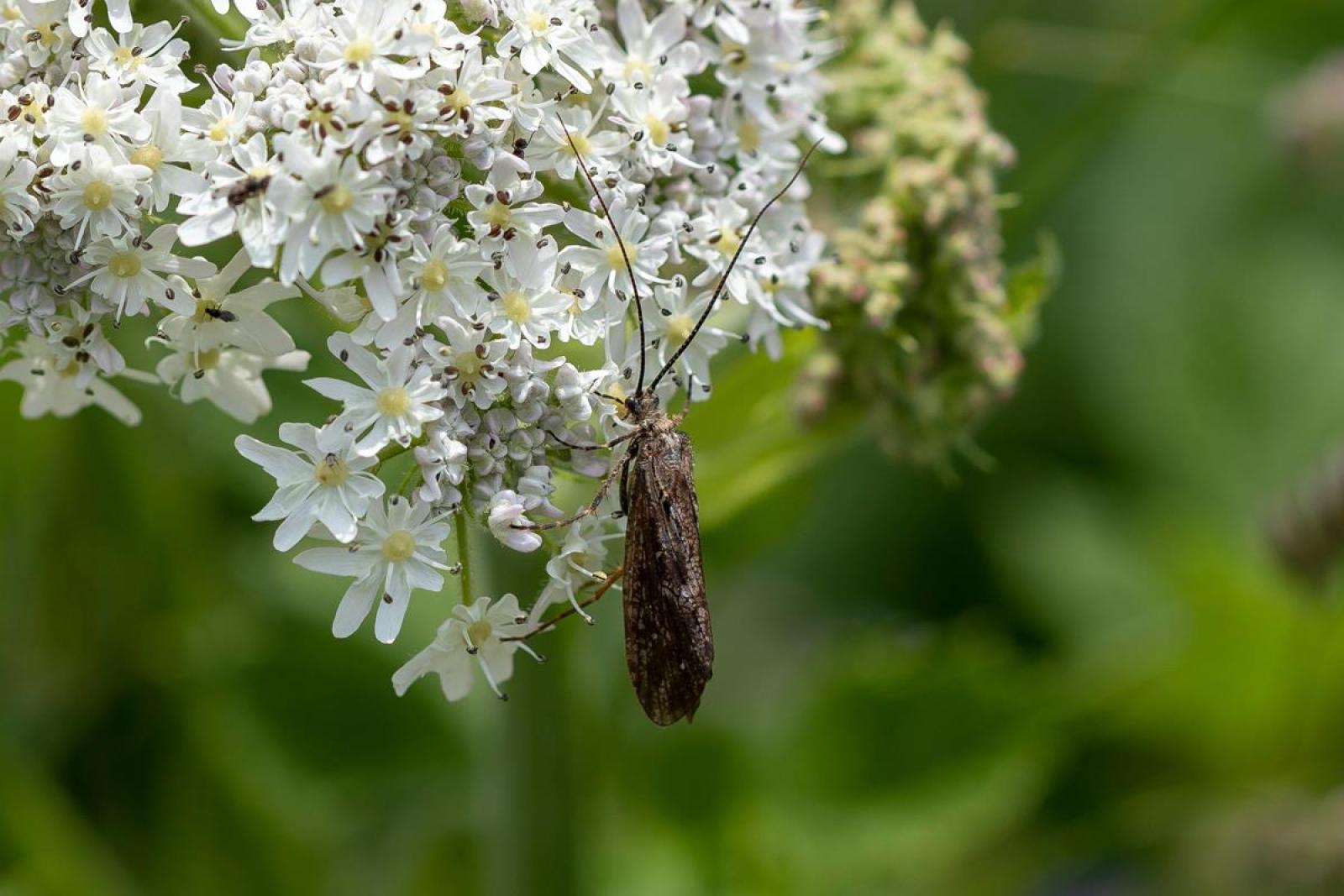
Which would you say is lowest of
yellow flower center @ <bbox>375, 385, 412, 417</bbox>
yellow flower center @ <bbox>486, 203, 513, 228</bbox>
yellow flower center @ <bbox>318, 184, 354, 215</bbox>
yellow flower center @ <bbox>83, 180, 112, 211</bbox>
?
yellow flower center @ <bbox>375, 385, 412, 417</bbox>

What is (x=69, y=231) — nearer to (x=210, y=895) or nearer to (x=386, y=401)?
(x=386, y=401)

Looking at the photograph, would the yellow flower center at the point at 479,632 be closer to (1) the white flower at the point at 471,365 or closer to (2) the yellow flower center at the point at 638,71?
(1) the white flower at the point at 471,365

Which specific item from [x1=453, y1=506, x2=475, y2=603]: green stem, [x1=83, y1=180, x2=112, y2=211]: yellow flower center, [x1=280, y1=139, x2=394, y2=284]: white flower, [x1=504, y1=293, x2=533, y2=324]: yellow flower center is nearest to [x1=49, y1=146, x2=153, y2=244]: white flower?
[x1=83, y1=180, x2=112, y2=211]: yellow flower center

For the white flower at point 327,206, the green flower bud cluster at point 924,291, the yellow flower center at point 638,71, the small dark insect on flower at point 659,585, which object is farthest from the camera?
the green flower bud cluster at point 924,291

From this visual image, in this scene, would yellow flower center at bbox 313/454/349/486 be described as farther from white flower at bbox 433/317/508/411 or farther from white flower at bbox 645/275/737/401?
white flower at bbox 645/275/737/401

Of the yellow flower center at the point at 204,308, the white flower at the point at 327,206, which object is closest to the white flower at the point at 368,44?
the white flower at the point at 327,206

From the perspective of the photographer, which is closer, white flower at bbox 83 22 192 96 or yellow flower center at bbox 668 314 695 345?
white flower at bbox 83 22 192 96
